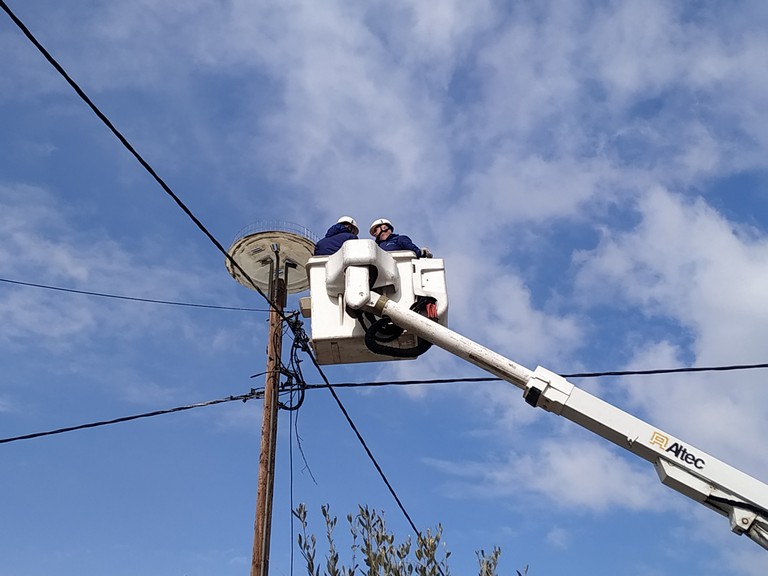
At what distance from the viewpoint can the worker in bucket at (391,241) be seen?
25.7ft

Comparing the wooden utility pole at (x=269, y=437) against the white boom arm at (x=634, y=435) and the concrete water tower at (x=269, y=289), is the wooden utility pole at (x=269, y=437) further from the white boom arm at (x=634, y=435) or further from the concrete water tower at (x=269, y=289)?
the white boom arm at (x=634, y=435)

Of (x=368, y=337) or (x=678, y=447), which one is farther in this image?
(x=368, y=337)

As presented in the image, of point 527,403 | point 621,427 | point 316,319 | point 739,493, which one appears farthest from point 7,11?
point 739,493

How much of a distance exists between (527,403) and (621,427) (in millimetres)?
667

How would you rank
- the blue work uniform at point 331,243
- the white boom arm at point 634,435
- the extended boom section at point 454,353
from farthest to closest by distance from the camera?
the blue work uniform at point 331,243 → the extended boom section at point 454,353 → the white boom arm at point 634,435

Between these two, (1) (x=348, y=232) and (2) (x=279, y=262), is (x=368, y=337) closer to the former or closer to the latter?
(1) (x=348, y=232)

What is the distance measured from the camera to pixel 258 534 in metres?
9.52

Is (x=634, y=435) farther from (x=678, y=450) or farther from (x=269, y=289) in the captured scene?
(x=269, y=289)

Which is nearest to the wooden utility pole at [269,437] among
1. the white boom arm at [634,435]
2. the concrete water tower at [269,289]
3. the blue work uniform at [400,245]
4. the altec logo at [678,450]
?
the concrete water tower at [269,289]

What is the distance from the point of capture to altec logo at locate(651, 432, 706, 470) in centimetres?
596

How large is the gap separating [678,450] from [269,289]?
236 inches

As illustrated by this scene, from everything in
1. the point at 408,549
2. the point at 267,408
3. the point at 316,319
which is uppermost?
the point at 267,408

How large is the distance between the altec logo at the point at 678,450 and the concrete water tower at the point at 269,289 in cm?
489

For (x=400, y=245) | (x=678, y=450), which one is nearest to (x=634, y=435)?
(x=678, y=450)
